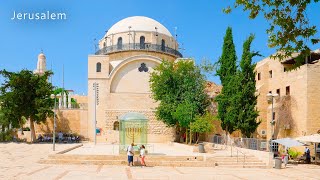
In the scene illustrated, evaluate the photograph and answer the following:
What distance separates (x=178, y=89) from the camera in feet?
96.1

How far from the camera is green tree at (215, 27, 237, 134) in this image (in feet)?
80.9

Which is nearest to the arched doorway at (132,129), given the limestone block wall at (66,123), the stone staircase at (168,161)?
the stone staircase at (168,161)

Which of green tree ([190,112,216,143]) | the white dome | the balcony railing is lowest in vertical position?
green tree ([190,112,216,143])

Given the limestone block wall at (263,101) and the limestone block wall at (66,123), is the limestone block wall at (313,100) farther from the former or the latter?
the limestone block wall at (66,123)

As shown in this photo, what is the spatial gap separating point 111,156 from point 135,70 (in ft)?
56.2

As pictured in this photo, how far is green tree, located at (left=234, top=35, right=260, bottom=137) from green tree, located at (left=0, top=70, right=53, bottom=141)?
15.4m

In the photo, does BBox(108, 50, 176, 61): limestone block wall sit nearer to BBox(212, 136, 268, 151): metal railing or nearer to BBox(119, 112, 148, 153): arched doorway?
BBox(212, 136, 268, 151): metal railing

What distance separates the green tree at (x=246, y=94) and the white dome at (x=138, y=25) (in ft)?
50.9

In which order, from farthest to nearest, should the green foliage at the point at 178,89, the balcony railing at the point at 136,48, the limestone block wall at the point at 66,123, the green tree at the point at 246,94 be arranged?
the balcony railing at the point at 136,48, the limestone block wall at the point at 66,123, the green foliage at the point at 178,89, the green tree at the point at 246,94

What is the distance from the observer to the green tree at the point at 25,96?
3081cm

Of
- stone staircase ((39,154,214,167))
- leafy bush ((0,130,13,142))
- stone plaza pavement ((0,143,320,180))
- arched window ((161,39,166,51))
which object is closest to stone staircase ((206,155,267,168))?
stone staircase ((39,154,214,167))

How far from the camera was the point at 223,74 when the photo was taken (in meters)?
25.4

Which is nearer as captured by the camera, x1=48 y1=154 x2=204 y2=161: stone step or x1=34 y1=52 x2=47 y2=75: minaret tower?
x1=48 y1=154 x2=204 y2=161: stone step

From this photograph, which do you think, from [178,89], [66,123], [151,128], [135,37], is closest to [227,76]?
[178,89]
